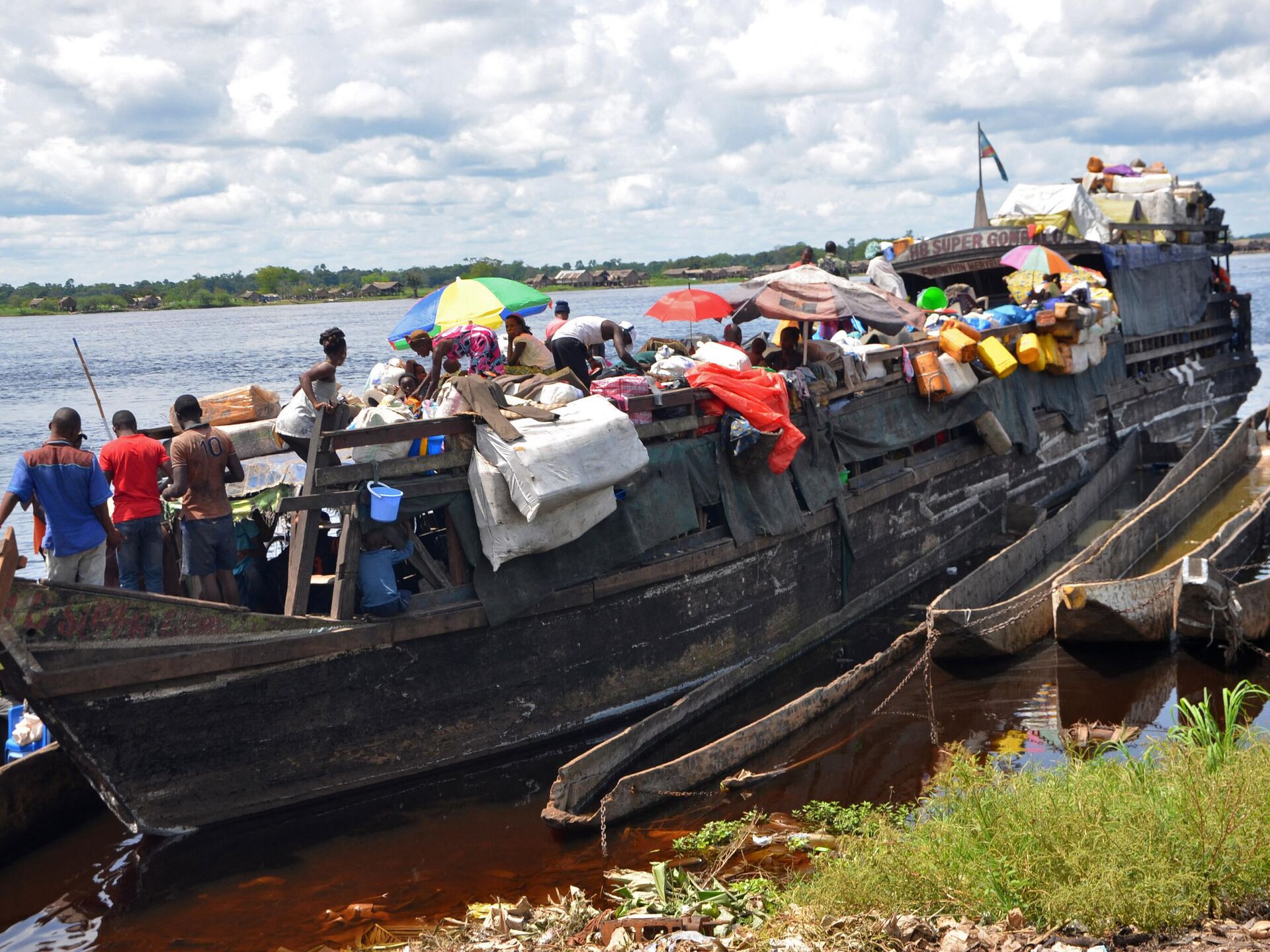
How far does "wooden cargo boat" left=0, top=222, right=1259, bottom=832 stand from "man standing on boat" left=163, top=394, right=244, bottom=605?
53 centimetres

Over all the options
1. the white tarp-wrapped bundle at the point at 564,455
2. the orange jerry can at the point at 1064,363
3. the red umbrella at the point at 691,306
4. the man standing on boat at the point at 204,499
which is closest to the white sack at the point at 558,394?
the white tarp-wrapped bundle at the point at 564,455

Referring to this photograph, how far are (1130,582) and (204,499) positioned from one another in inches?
307

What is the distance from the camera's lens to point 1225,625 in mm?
9938

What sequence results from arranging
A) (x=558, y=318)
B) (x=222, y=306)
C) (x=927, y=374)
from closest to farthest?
(x=558, y=318) < (x=927, y=374) < (x=222, y=306)

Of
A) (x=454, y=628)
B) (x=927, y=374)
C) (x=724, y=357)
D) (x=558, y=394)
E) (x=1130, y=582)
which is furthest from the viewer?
(x=927, y=374)

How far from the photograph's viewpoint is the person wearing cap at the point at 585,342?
9.66 meters

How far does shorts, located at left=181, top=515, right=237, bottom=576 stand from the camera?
750 cm

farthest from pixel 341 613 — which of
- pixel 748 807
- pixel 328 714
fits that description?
pixel 748 807

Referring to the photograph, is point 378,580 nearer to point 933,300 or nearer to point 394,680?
point 394,680

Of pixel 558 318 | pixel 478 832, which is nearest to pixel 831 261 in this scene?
pixel 558 318

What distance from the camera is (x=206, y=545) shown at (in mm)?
7547

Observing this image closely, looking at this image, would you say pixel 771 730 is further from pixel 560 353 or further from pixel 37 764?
pixel 37 764

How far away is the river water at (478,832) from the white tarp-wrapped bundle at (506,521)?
5.52 ft

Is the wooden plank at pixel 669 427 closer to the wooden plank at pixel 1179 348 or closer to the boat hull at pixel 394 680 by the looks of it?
the boat hull at pixel 394 680
